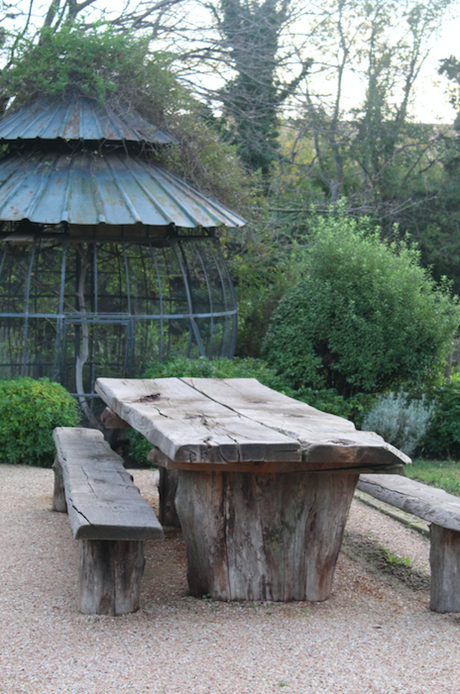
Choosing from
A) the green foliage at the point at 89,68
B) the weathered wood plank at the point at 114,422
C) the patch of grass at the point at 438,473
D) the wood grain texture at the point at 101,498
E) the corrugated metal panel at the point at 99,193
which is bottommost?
the patch of grass at the point at 438,473

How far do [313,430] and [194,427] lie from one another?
59 cm

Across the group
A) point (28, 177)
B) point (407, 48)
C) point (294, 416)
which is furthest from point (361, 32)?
point (294, 416)

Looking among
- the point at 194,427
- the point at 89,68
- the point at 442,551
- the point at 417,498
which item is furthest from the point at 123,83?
the point at 442,551

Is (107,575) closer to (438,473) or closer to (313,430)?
(313,430)

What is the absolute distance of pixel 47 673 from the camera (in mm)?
2557

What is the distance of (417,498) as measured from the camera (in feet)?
11.5

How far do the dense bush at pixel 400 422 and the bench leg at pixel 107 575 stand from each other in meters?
5.17

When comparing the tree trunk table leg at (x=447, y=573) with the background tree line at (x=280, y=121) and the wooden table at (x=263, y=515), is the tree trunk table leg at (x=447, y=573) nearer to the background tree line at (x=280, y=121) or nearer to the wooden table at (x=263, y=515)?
the wooden table at (x=263, y=515)

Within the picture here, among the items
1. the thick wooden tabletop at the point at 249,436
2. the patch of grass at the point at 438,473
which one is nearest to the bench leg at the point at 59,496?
the thick wooden tabletop at the point at 249,436

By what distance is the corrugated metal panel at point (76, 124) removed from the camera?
809cm

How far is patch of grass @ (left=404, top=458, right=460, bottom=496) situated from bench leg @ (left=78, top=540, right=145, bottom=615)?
3.76 metres

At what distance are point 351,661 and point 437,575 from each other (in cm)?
83

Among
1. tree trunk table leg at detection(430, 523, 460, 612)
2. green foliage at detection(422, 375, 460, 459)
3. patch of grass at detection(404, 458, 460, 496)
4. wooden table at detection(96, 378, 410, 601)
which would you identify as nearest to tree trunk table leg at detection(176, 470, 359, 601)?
wooden table at detection(96, 378, 410, 601)

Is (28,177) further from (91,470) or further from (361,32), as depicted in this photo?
(361,32)
